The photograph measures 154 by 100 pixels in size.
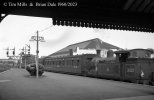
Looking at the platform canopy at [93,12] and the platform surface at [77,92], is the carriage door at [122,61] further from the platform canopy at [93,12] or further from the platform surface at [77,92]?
the platform canopy at [93,12]

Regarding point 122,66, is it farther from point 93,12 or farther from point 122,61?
point 93,12

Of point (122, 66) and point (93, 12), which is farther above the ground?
point (93, 12)

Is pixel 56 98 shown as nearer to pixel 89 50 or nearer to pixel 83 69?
pixel 83 69

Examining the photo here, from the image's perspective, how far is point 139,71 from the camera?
21391 millimetres

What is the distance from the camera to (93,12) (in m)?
9.52

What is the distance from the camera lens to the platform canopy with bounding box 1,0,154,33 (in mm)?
8727

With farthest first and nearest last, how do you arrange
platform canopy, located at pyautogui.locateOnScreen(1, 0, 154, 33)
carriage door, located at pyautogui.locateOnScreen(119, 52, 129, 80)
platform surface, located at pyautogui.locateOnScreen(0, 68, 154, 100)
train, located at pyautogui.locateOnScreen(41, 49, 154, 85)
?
carriage door, located at pyautogui.locateOnScreen(119, 52, 129, 80) → train, located at pyautogui.locateOnScreen(41, 49, 154, 85) → platform surface, located at pyautogui.locateOnScreen(0, 68, 154, 100) → platform canopy, located at pyautogui.locateOnScreen(1, 0, 154, 33)

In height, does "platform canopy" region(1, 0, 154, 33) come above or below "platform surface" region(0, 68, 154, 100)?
above

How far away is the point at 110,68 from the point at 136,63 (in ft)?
16.6

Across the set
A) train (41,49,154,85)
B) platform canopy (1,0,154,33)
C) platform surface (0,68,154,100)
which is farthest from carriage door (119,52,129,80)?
platform canopy (1,0,154,33)

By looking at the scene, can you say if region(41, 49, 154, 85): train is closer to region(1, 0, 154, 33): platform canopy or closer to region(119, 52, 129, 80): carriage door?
region(119, 52, 129, 80): carriage door

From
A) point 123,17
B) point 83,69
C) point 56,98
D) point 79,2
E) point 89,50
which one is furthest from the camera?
point 89,50

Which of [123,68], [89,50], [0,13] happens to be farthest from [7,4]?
[89,50]

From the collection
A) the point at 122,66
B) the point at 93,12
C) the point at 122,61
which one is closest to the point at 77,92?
the point at 93,12
